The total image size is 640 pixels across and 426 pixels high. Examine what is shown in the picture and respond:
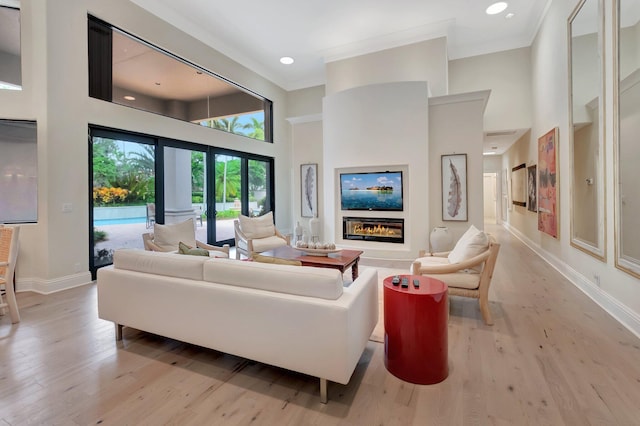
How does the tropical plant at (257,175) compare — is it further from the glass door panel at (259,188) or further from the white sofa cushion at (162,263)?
the white sofa cushion at (162,263)

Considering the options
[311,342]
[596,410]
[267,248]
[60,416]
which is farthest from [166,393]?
[267,248]

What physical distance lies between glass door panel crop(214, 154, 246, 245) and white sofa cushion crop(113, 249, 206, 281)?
4.09 metres

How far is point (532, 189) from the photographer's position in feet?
20.3

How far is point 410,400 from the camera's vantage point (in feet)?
5.69

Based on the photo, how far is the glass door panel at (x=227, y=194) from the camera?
21.5 ft

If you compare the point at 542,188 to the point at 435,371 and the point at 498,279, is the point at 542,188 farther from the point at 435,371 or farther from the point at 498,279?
the point at 435,371

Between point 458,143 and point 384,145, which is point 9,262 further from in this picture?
point 458,143

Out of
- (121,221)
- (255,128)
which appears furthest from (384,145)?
(121,221)

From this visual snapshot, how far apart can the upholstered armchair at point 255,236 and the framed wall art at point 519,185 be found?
596cm

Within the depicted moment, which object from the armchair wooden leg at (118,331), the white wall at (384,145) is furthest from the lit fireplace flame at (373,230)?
the armchair wooden leg at (118,331)

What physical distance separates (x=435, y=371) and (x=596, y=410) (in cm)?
85

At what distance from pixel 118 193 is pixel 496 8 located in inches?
288

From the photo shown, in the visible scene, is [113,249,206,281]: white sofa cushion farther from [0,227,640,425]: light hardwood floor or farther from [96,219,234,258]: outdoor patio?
[96,219,234,258]: outdoor patio

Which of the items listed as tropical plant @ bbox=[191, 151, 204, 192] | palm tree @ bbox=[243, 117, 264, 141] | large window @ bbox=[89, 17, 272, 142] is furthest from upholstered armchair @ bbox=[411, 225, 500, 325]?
palm tree @ bbox=[243, 117, 264, 141]
